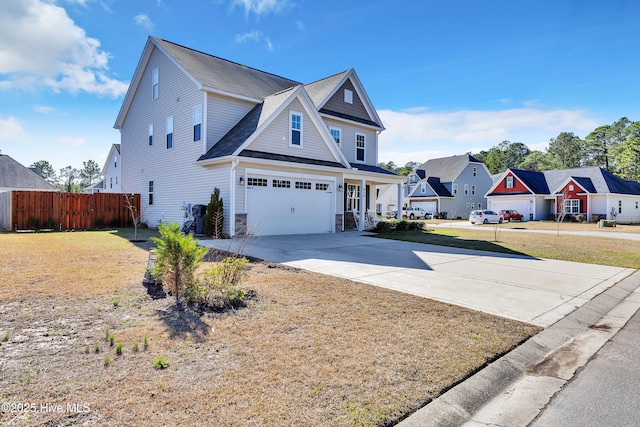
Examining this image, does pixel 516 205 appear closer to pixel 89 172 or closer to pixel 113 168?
pixel 113 168

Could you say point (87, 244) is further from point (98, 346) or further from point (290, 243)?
point (98, 346)

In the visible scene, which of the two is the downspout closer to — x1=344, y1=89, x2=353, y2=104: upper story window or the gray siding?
the gray siding

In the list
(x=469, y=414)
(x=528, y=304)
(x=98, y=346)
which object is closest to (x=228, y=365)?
(x=98, y=346)

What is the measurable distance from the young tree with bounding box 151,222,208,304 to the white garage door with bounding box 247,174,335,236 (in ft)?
26.9

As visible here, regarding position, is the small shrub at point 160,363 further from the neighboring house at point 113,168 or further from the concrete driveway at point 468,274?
the neighboring house at point 113,168

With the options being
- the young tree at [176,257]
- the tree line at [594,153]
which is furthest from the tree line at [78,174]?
the young tree at [176,257]

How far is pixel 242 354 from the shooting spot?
340cm

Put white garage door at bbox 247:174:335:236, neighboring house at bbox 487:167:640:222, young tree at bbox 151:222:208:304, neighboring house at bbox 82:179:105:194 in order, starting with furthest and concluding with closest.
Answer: neighboring house at bbox 82:179:105:194 → neighboring house at bbox 487:167:640:222 → white garage door at bbox 247:174:335:236 → young tree at bbox 151:222:208:304

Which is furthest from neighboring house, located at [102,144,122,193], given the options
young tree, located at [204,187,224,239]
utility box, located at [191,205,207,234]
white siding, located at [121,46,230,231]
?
young tree, located at [204,187,224,239]

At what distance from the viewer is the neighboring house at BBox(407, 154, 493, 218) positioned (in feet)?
147

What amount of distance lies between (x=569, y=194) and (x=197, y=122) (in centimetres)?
3921

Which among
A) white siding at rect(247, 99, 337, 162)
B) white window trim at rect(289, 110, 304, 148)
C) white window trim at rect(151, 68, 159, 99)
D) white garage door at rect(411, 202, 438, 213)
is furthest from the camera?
white garage door at rect(411, 202, 438, 213)

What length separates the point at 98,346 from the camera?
344 centimetres

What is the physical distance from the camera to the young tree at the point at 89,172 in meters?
101
